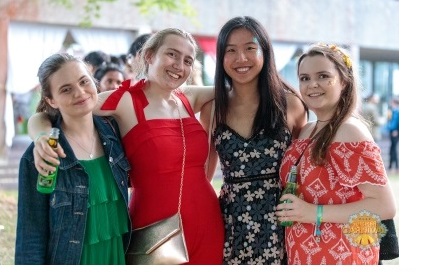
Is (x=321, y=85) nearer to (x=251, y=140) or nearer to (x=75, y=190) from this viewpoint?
(x=251, y=140)

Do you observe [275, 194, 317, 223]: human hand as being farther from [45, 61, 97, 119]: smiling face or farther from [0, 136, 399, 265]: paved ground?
[0, 136, 399, 265]: paved ground

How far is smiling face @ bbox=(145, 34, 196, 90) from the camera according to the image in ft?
7.91

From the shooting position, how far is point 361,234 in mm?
2264

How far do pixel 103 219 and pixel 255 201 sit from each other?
1.97ft

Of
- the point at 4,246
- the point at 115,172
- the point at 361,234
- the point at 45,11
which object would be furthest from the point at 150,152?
the point at 45,11

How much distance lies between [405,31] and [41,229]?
5.24ft

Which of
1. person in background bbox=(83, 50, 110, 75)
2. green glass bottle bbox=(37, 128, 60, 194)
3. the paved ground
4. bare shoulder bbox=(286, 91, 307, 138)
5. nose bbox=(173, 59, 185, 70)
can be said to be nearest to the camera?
green glass bottle bbox=(37, 128, 60, 194)

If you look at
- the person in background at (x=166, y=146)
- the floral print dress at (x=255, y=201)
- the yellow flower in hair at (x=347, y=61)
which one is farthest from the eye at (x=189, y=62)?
the yellow flower in hair at (x=347, y=61)

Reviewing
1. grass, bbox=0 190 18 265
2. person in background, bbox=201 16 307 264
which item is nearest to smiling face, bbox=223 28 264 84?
person in background, bbox=201 16 307 264

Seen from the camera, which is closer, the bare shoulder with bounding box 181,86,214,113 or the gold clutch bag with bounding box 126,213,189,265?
the gold clutch bag with bounding box 126,213,189,265

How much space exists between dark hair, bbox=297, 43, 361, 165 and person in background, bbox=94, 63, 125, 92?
1.59 m

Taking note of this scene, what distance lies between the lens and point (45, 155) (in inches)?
81.0
